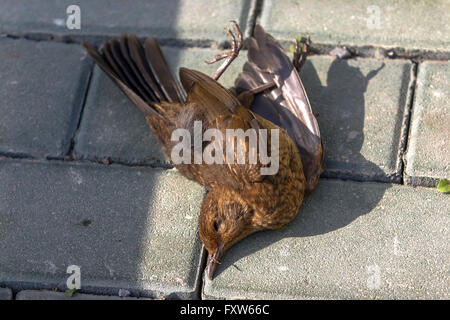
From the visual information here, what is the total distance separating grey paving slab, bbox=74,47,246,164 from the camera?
3.78 metres

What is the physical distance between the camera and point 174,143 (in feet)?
11.4

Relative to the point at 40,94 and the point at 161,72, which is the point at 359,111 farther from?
the point at 40,94

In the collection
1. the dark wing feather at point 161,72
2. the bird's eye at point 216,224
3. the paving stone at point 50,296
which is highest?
the dark wing feather at point 161,72

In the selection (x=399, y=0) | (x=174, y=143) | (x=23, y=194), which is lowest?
(x=23, y=194)

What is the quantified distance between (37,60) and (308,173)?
80.2 inches

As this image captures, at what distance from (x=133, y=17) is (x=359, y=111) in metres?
1.73

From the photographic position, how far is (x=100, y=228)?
349 cm

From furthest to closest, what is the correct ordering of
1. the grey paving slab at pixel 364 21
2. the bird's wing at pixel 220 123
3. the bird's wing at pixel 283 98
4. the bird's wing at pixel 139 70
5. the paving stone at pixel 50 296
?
the grey paving slab at pixel 364 21 → the bird's wing at pixel 139 70 → the bird's wing at pixel 283 98 → the paving stone at pixel 50 296 → the bird's wing at pixel 220 123

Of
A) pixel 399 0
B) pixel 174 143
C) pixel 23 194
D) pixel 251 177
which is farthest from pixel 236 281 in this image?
pixel 399 0

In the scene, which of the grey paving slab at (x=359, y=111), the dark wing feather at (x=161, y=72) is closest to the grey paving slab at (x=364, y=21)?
the grey paving slab at (x=359, y=111)

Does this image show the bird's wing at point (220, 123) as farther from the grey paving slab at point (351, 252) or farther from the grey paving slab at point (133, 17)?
the grey paving slab at point (133, 17)

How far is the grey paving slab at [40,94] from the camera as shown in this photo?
12.6 feet
